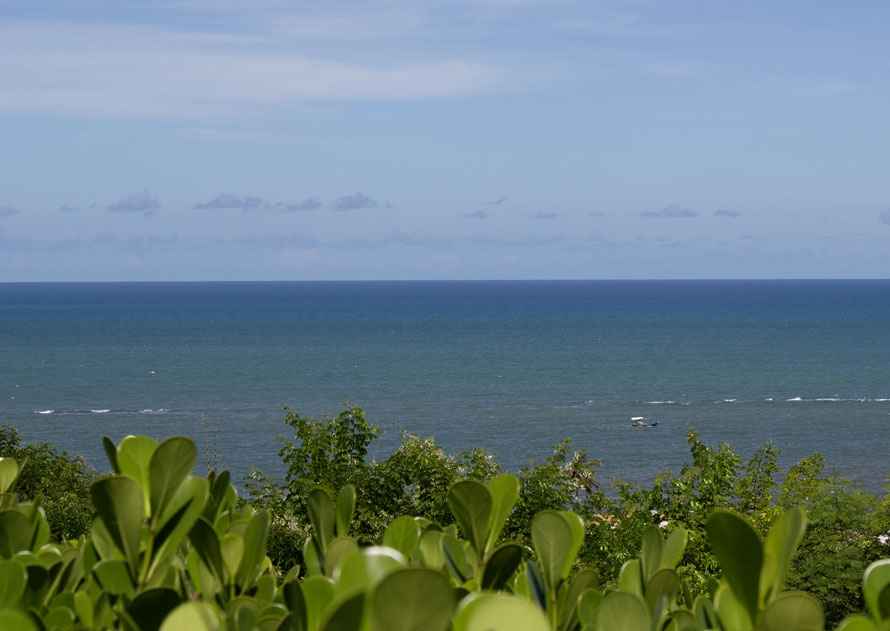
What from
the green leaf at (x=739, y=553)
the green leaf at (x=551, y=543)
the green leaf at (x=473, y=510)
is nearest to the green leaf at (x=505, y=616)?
the green leaf at (x=739, y=553)

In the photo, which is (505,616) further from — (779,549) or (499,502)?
(499,502)

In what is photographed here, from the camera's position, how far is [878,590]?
152 centimetres

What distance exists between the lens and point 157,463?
161cm

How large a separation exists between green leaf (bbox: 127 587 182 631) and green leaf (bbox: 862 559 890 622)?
109cm

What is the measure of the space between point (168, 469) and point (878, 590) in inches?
46.7

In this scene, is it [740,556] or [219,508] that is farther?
[219,508]

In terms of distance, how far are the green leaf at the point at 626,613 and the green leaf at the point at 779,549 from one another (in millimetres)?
187

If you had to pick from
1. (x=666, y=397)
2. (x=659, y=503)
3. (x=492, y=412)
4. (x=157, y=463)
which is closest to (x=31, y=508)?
(x=157, y=463)

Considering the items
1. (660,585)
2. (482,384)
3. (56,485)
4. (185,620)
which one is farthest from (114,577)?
(482,384)

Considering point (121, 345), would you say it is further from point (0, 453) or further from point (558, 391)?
point (0, 453)

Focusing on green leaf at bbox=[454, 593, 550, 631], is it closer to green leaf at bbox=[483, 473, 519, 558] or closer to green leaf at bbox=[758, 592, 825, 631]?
green leaf at bbox=[758, 592, 825, 631]

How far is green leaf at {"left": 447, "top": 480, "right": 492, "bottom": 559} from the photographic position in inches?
73.3

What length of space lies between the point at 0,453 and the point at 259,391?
153 ft

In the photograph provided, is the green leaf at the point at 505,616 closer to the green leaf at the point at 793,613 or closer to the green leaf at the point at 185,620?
the green leaf at the point at 185,620
